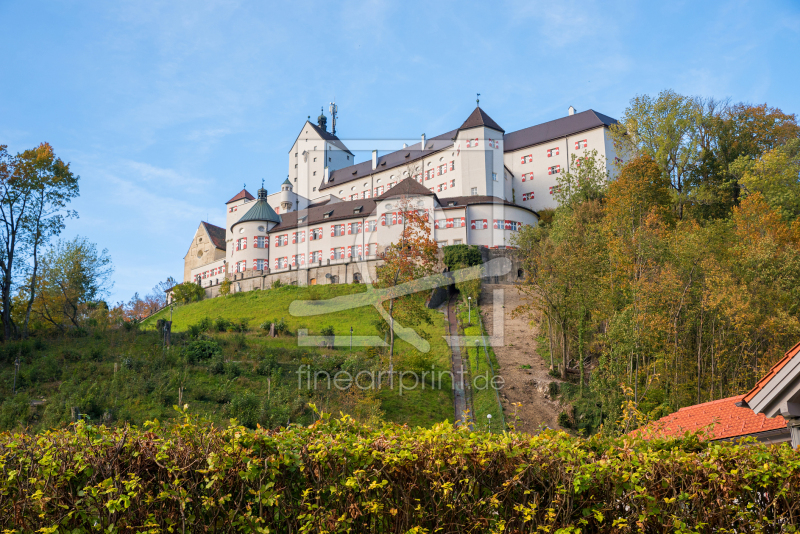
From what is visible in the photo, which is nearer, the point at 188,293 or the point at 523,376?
the point at 523,376

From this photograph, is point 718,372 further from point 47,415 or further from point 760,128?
point 760,128

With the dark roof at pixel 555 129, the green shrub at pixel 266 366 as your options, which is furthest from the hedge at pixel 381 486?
the dark roof at pixel 555 129

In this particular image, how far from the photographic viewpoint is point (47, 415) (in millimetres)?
21203

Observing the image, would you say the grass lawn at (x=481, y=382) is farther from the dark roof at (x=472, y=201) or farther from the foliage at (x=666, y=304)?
the dark roof at (x=472, y=201)

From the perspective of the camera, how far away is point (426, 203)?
63188 mm

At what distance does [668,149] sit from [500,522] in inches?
1817

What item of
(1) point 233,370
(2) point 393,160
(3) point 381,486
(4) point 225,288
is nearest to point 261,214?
(4) point 225,288

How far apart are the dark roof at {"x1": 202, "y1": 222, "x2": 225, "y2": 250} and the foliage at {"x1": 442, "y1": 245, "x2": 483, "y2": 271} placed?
139 feet

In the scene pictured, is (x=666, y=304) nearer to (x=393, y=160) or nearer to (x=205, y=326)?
(x=205, y=326)

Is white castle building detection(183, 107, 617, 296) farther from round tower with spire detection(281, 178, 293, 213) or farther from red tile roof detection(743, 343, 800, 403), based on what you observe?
red tile roof detection(743, 343, 800, 403)

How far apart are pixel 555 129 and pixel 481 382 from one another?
46.9 m

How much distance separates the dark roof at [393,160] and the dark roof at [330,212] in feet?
33.2

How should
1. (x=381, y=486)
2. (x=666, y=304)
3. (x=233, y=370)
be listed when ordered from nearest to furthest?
(x=381, y=486), (x=666, y=304), (x=233, y=370)

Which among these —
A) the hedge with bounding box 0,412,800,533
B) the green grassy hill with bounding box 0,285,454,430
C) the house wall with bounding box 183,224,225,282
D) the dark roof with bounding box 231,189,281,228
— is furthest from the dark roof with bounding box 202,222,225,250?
the hedge with bounding box 0,412,800,533
